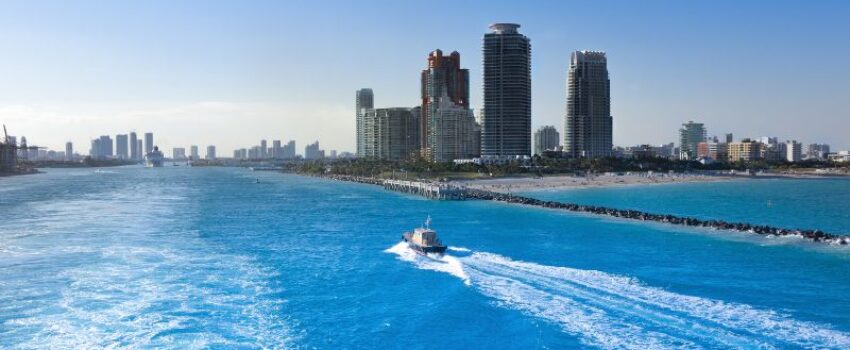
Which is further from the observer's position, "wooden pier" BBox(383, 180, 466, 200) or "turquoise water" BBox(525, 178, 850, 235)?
"wooden pier" BBox(383, 180, 466, 200)

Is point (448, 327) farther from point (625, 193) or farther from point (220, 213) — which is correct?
point (625, 193)

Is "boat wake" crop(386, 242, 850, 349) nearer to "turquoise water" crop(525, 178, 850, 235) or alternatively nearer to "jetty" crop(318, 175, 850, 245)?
"jetty" crop(318, 175, 850, 245)

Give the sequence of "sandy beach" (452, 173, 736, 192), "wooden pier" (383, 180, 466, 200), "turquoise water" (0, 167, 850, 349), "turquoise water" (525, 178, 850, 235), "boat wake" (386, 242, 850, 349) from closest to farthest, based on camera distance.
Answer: "boat wake" (386, 242, 850, 349)
"turquoise water" (0, 167, 850, 349)
"turquoise water" (525, 178, 850, 235)
"wooden pier" (383, 180, 466, 200)
"sandy beach" (452, 173, 736, 192)

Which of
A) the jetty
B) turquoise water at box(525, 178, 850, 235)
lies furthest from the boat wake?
turquoise water at box(525, 178, 850, 235)

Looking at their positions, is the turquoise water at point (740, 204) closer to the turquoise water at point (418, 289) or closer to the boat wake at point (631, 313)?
the turquoise water at point (418, 289)

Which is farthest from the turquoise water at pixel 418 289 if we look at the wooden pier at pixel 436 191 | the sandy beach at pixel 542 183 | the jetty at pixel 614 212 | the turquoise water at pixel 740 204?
the sandy beach at pixel 542 183

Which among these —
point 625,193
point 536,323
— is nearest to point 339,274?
point 536,323

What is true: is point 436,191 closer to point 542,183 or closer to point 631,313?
point 542,183
